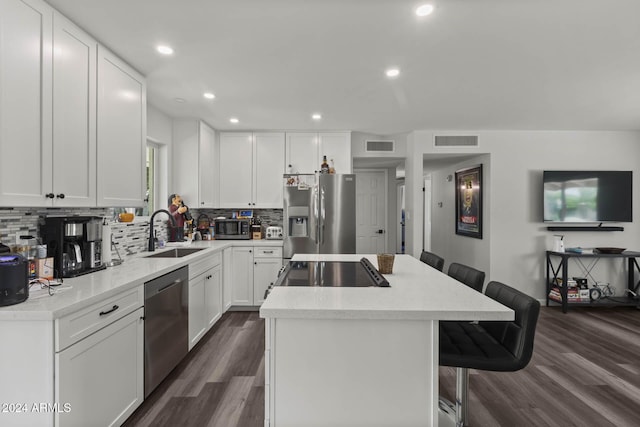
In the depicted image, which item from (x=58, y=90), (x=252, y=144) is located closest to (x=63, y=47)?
(x=58, y=90)

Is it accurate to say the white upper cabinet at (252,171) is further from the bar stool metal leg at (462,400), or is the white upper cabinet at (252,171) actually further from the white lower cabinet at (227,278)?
the bar stool metal leg at (462,400)

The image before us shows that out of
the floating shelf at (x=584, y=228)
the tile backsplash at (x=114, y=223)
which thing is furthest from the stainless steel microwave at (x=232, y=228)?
the floating shelf at (x=584, y=228)

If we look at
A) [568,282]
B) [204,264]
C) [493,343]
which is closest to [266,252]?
[204,264]

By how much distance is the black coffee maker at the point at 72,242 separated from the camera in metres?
1.94

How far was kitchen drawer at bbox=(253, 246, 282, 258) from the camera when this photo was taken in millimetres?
4168

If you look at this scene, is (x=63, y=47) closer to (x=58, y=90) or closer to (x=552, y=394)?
(x=58, y=90)

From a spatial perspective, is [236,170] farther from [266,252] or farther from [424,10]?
[424,10]

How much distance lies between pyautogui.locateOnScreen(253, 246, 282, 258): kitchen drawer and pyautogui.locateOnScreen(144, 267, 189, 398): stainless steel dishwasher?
56.7 inches

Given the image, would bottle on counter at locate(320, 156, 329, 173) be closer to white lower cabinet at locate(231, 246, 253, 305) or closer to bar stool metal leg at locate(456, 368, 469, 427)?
white lower cabinet at locate(231, 246, 253, 305)

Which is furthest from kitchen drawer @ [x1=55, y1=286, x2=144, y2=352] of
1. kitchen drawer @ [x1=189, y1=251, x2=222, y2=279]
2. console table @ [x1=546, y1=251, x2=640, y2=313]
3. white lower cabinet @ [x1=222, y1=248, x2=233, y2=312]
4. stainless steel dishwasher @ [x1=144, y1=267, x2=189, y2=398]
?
console table @ [x1=546, y1=251, x2=640, y2=313]

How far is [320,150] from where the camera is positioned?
4.53m

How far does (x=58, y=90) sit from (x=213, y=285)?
89.4 inches

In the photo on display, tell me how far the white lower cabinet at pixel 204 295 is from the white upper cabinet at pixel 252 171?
3.47ft

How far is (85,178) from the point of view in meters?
2.04
